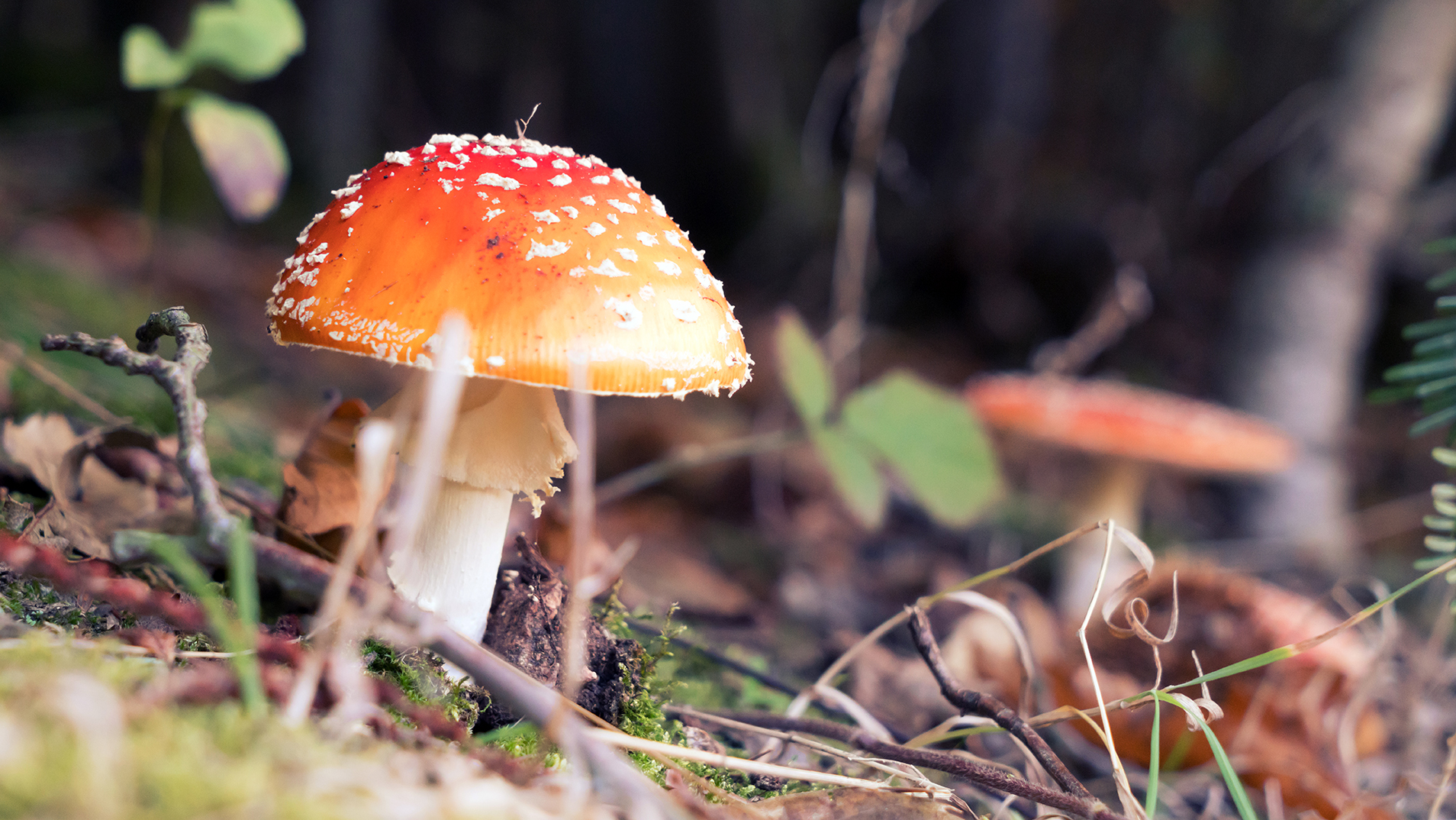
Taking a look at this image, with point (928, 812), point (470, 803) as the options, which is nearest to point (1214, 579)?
point (928, 812)

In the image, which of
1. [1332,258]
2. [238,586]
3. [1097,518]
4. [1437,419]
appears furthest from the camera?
[1332,258]

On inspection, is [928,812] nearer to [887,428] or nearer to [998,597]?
[887,428]

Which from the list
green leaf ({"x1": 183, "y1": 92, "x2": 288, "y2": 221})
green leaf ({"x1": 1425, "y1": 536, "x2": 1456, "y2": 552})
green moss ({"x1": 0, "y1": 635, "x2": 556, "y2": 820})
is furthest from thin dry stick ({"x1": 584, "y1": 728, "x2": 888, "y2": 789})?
green leaf ({"x1": 183, "y1": 92, "x2": 288, "y2": 221})

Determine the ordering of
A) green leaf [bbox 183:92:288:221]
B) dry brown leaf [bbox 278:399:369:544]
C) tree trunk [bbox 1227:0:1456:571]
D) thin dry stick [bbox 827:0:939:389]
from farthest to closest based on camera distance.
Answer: tree trunk [bbox 1227:0:1456:571] < thin dry stick [bbox 827:0:939:389] < green leaf [bbox 183:92:288:221] < dry brown leaf [bbox 278:399:369:544]

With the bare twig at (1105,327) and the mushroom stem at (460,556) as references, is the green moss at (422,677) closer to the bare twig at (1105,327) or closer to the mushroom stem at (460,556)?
the mushroom stem at (460,556)

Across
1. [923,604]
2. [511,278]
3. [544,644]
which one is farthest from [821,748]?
[511,278]

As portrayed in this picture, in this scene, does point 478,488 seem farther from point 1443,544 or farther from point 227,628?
point 1443,544

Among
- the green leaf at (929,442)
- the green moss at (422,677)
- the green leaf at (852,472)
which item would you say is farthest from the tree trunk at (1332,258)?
the green moss at (422,677)

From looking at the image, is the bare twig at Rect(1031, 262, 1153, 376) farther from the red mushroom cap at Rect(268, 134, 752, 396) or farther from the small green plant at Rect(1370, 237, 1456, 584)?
the red mushroom cap at Rect(268, 134, 752, 396)
